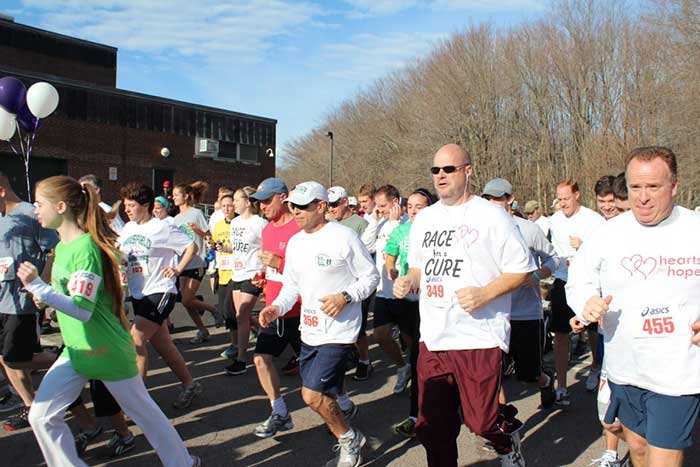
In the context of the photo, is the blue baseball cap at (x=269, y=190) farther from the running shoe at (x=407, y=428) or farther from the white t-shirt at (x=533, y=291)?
the running shoe at (x=407, y=428)

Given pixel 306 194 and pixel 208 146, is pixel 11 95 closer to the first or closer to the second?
pixel 306 194

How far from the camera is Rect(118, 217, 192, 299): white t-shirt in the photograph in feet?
17.6

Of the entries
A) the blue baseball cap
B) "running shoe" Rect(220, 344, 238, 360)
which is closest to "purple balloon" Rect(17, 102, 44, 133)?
"running shoe" Rect(220, 344, 238, 360)

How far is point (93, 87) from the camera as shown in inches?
1186

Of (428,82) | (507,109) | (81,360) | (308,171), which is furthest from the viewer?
(308,171)

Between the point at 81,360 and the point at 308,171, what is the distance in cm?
4607

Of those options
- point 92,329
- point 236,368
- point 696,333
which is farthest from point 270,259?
point 696,333

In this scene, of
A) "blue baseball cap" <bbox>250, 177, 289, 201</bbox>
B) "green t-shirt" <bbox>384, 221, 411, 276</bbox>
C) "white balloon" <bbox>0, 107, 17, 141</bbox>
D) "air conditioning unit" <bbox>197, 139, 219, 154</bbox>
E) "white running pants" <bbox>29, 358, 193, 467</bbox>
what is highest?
"air conditioning unit" <bbox>197, 139, 219, 154</bbox>

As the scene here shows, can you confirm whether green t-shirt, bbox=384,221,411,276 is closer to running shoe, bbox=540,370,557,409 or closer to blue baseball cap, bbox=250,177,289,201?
blue baseball cap, bbox=250,177,289,201

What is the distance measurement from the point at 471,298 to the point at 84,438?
318 centimetres

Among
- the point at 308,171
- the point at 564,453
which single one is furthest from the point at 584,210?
the point at 308,171

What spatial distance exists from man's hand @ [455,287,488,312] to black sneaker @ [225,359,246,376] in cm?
397

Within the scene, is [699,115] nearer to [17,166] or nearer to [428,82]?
[428,82]

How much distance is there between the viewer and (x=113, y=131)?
102ft
